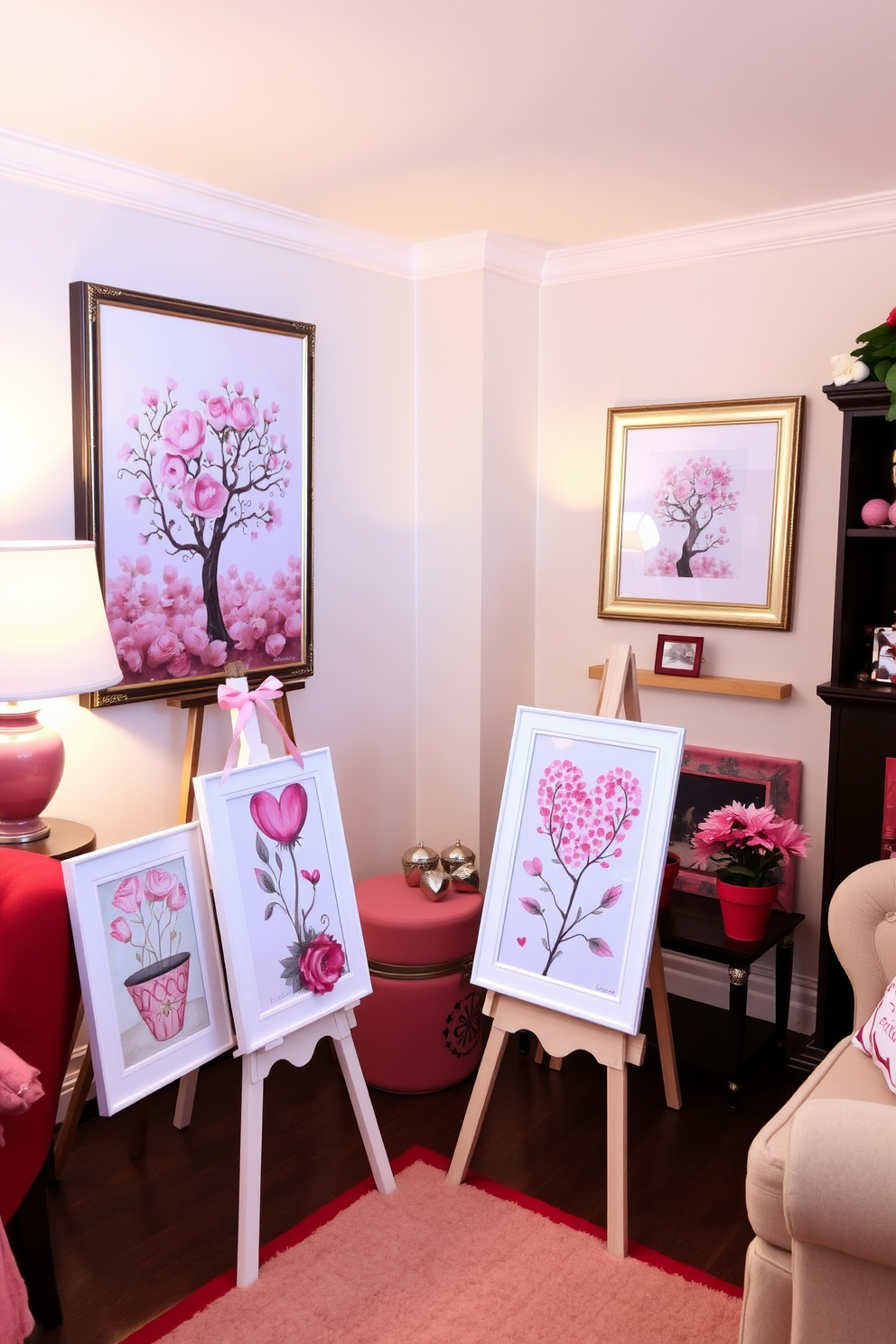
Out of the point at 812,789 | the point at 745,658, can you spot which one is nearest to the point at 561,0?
the point at 745,658

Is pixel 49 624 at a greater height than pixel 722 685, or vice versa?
pixel 49 624

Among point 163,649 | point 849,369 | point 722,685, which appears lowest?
point 722,685

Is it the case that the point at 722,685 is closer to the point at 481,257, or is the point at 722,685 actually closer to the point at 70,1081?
the point at 481,257

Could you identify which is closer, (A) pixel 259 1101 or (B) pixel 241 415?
(A) pixel 259 1101

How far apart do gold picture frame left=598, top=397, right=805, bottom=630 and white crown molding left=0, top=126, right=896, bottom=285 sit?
48 centimetres

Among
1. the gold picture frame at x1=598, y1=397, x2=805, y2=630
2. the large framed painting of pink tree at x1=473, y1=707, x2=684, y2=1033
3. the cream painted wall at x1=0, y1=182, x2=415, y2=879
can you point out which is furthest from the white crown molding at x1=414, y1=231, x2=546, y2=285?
the large framed painting of pink tree at x1=473, y1=707, x2=684, y2=1033

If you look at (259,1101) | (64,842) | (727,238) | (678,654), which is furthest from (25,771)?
(727,238)

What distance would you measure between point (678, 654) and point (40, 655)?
206 cm

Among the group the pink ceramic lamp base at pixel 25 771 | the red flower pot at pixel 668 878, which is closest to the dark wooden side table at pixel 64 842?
the pink ceramic lamp base at pixel 25 771

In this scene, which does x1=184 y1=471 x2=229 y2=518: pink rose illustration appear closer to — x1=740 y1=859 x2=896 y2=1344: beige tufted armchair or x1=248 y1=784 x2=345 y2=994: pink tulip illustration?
x1=248 y1=784 x2=345 y2=994: pink tulip illustration

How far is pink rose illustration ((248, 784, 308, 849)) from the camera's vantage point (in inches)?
97.9

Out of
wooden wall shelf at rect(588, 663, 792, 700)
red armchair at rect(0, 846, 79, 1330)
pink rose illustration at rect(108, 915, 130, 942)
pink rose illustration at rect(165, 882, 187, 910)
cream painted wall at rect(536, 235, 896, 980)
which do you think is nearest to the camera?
red armchair at rect(0, 846, 79, 1330)

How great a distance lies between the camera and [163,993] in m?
2.26

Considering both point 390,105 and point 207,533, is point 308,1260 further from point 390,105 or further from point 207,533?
point 390,105
